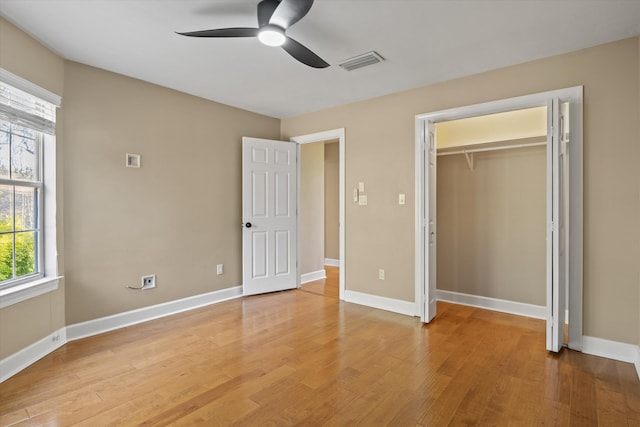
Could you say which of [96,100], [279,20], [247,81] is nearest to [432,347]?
[279,20]

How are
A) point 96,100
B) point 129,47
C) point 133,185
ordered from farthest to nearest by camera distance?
point 133,185 → point 96,100 → point 129,47

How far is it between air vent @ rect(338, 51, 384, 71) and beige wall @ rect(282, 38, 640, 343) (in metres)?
0.90

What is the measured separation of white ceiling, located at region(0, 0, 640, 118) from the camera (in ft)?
7.23

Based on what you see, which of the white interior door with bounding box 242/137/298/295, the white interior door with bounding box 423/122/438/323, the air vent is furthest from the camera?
the white interior door with bounding box 242/137/298/295

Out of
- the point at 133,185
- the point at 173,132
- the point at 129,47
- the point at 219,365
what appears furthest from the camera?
the point at 173,132

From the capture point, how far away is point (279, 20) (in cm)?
206

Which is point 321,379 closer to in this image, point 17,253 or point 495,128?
point 17,253

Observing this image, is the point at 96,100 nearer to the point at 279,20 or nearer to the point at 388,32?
the point at 279,20

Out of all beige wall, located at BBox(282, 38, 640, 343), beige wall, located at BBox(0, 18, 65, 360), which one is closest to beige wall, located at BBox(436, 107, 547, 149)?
beige wall, located at BBox(282, 38, 640, 343)

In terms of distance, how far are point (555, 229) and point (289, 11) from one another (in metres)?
2.60

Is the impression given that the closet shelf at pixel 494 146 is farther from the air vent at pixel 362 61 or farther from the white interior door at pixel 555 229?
the air vent at pixel 362 61

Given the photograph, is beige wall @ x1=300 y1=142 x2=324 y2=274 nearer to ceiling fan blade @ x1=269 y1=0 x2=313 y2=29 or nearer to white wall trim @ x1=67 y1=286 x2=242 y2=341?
white wall trim @ x1=67 y1=286 x2=242 y2=341

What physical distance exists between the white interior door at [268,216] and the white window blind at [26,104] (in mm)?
2060

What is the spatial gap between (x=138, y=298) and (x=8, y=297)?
4.04 ft
